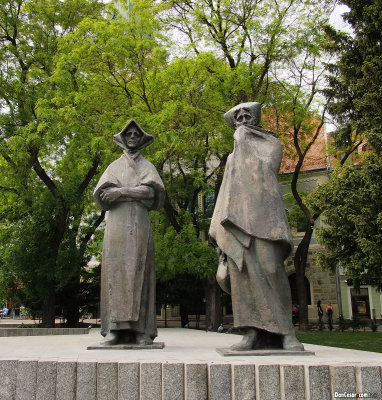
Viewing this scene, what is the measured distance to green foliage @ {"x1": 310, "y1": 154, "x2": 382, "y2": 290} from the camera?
1562 centimetres

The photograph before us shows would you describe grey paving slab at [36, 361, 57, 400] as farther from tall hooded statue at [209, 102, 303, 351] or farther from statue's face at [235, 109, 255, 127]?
statue's face at [235, 109, 255, 127]

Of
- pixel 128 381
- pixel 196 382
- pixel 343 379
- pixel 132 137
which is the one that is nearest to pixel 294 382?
pixel 343 379

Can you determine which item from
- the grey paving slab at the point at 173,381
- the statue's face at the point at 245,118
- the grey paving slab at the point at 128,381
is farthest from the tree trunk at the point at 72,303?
the grey paving slab at the point at 173,381

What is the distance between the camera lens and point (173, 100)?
53.6 ft

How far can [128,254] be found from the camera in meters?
5.62

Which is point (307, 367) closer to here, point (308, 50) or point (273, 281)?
point (273, 281)

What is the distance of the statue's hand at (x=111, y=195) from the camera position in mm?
5754

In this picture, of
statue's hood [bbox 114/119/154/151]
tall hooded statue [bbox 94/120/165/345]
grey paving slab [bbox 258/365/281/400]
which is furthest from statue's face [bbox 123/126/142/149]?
grey paving slab [bbox 258/365/281/400]

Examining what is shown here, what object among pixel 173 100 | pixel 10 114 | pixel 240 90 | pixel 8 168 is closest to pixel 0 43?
pixel 10 114

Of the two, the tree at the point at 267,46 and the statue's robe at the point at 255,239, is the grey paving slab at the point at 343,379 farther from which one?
the tree at the point at 267,46

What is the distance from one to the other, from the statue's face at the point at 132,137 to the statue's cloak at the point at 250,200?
57.2 inches

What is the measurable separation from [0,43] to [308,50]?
1247 cm

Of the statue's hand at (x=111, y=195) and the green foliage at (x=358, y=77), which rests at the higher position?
the green foliage at (x=358, y=77)

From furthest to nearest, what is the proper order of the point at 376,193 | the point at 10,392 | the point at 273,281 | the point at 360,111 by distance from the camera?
the point at 360,111 < the point at 376,193 < the point at 273,281 < the point at 10,392
